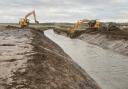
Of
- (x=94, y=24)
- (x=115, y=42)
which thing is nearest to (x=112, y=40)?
(x=115, y=42)

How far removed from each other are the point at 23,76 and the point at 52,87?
97 centimetres

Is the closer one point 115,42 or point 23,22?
point 115,42

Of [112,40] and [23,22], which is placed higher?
[23,22]

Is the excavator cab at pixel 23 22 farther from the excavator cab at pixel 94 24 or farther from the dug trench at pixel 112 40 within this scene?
the excavator cab at pixel 94 24

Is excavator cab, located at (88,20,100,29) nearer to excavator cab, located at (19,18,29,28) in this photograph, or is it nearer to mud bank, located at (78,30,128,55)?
excavator cab, located at (19,18,29,28)

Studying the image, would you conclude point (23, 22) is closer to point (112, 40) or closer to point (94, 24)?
point (94, 24)

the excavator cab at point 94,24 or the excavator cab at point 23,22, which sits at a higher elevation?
the excavator cab at point 23,22

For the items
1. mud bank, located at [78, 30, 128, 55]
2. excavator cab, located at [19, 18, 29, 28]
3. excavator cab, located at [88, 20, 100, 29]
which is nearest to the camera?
mud bank, located at [78, 30, 128, 55]

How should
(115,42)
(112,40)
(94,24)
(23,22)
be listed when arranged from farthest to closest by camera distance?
(94,24)
(23,22)
(112,40)
(115,42)

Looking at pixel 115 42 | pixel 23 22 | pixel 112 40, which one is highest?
pixel 23 22

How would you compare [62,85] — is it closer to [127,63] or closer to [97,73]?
[97,73]

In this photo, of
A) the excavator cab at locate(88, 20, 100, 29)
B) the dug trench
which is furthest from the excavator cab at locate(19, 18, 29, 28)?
Result: the excavator cab at locate(88, 20, 100, 29)

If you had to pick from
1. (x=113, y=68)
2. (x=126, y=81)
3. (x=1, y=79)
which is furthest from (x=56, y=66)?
(x=113, y=68)

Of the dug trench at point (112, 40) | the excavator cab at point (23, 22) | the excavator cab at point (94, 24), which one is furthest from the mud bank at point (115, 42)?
the excavator cab at point (23, 22)
